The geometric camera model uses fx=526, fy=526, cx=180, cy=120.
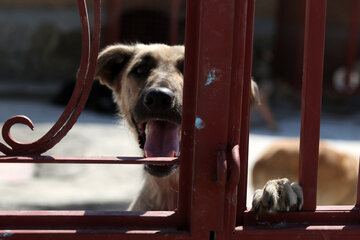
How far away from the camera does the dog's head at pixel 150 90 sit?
2867 millimetres

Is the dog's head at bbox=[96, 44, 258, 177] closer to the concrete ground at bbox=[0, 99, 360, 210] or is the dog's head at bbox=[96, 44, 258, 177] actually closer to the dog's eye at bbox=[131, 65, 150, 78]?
the dog's eye at bbox=[131, 65, 150, 78]

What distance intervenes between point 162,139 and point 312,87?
59.4 inches

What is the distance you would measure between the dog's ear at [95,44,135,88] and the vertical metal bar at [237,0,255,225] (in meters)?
2.02

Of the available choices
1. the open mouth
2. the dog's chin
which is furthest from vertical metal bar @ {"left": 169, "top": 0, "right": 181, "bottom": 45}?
the dog's chin

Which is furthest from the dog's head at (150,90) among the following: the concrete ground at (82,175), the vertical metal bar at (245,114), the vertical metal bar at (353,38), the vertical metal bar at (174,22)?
the vertical metal bar at (353,38)

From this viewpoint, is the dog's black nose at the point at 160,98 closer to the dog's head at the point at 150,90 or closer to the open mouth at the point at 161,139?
the dog's head at the point at 150,90

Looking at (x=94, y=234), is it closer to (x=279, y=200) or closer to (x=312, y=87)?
(x=279, y=200)

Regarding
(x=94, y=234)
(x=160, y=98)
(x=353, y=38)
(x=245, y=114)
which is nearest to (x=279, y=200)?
(x=245, y=114)

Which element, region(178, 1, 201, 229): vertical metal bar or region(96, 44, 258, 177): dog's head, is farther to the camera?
region(96, 44, 258, 177): dog's head

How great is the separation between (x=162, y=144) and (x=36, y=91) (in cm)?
778

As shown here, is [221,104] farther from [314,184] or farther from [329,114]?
[329,114]

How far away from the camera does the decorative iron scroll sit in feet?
4.91

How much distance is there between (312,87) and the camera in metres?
1.58

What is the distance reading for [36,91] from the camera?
10234 millimetres
